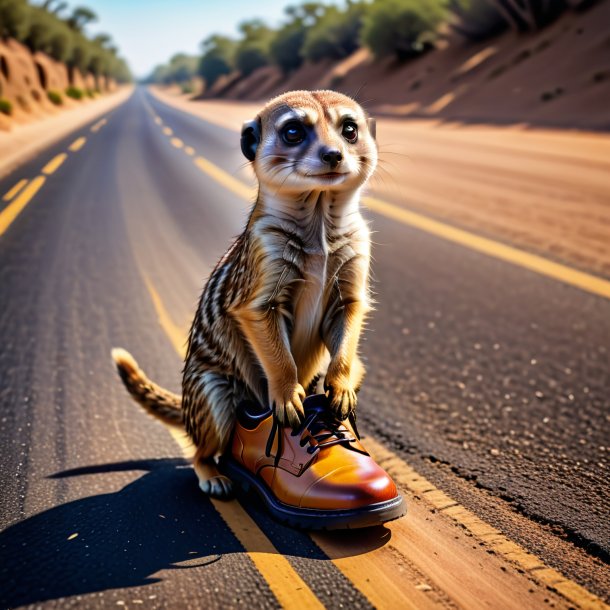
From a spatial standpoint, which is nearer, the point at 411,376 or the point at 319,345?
the point at 319,345

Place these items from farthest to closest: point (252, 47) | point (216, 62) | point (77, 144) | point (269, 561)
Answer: point (216, 62), point (252, 47), point (77, 144), point (269, 561)

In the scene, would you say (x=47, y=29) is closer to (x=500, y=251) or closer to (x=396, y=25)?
(x=396, y=25)

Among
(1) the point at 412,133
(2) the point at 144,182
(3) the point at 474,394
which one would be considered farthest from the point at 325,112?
(1) the point at 412,133

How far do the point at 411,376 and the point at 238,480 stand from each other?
1.77m

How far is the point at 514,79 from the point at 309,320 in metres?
33.1

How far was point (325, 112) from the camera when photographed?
2.77 m

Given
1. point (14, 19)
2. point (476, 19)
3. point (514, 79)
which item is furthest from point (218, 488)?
point (14, 19)

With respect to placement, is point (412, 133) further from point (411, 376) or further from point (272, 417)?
point (272, 417)

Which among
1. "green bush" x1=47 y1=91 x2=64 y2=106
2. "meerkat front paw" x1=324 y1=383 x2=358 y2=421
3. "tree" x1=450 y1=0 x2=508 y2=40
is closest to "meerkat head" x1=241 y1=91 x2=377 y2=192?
"meerkat front paw" x1=324 y1=383 x2=358 y2=421

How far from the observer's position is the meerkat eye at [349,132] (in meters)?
2.81

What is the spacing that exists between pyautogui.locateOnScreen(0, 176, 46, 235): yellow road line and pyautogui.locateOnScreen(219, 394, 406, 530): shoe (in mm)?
5745

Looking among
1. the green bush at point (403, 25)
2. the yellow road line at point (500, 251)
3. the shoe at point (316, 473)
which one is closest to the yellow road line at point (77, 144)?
the yellow road line at point (500, 251)

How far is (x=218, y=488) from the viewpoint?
10.00ft

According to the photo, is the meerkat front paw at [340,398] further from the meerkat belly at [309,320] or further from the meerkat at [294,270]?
the meerkat belly at [309,320]
